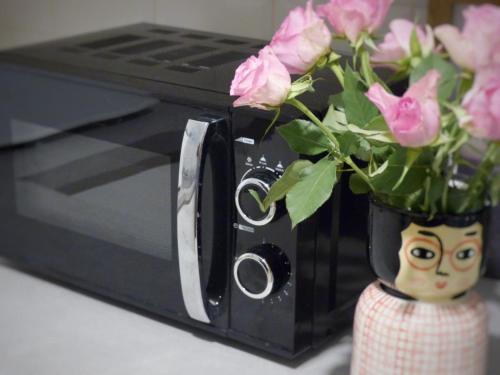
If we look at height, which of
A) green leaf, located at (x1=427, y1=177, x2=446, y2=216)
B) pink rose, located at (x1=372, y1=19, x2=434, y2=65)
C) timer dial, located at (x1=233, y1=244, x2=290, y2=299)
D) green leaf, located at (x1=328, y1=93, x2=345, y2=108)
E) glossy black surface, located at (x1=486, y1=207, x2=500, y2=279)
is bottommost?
→ glossy black surface, located at (x1=486, y1=207, x2=500, y2=279)

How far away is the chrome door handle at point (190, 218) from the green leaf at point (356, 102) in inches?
7.8

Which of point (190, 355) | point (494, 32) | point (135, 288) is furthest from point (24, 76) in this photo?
point (494, 32)

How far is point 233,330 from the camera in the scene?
105 centimetres

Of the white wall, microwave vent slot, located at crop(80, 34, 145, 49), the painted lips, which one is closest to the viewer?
the painted lips

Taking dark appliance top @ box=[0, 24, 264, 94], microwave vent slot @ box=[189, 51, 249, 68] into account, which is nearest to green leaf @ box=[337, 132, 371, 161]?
dark appliance top @ box=[0, 24, 264, 94]

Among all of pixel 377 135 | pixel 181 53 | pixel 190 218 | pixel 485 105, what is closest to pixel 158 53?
pixel 181 53

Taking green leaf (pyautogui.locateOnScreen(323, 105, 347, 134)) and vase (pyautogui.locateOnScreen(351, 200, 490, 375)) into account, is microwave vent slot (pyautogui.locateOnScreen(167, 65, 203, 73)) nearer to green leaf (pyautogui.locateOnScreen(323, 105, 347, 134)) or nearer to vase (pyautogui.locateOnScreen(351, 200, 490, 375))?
green leaf (pyautogui.locateOnScreen(323, 105, 347, 134))

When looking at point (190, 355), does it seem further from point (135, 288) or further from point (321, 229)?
point (321, 229)

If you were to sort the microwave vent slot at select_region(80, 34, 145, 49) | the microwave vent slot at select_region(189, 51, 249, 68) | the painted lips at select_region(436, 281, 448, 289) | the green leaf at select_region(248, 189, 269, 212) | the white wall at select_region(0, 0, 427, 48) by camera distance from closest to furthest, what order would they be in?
1. the painted lips at select_region(436, 281, 448, 289)
2. the green leaf at select_region(248, 189, 269, 212)
3. the microwave vent slot at select_region(189, 51, 249, 68)
4. the microwave vent slot at select_region(80, 34, 145, 49)
5. the white wall at select_region(0, 0, 427, 48)

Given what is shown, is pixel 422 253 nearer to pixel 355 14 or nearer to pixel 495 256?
pixel 355 14

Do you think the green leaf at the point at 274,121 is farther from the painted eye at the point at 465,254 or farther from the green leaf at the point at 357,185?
the painted eye at the point at 465,254

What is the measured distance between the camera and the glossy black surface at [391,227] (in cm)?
79

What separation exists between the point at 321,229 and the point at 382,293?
15cm

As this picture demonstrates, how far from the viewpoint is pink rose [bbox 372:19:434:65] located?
0.76m
